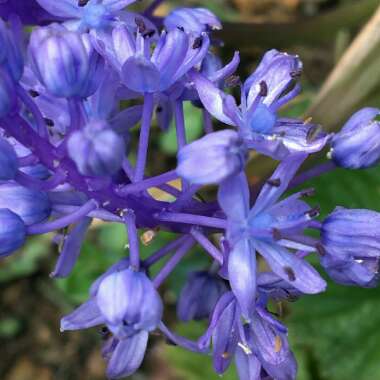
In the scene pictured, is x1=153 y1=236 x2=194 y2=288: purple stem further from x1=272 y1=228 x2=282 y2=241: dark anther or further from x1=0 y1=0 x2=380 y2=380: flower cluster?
x1=272 y1=228 x2=282 y2=241: dark anther

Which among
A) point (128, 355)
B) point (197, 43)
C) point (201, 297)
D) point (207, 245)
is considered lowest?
point (201, 297)

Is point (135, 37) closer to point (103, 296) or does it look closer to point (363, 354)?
point (103, 296)

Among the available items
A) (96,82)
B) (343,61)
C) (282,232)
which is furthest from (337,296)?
(96,82)

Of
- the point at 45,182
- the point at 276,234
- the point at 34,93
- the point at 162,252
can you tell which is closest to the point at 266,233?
the point at 276,234

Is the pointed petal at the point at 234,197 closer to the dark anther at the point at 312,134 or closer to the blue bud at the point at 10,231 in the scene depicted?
the dark anther at the point at 312,134

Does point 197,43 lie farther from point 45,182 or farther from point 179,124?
point 45,182

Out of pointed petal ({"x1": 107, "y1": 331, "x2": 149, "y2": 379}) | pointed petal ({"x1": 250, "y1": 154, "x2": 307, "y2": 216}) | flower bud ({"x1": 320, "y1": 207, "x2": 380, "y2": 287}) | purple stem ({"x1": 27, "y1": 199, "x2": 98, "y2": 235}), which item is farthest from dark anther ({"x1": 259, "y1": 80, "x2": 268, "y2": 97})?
pointed petal ({"x1": 107, "y1": 331, "x2": 149, "y2": 379})
